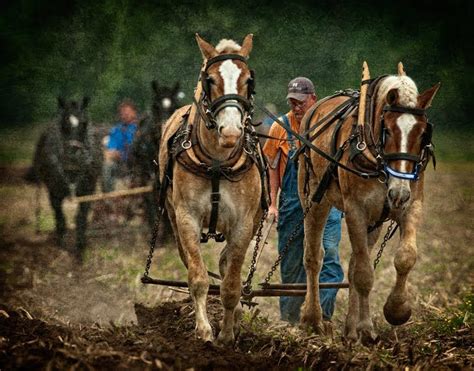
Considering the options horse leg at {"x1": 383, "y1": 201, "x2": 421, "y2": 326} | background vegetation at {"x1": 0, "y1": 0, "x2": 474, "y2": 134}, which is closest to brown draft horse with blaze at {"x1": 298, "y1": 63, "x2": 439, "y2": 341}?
horse leg at {"x1": 383, "y1": 201, "x2": 421, "y2": 326}

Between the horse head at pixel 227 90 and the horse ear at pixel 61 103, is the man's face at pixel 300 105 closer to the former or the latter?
the horse head at pixel 227 90

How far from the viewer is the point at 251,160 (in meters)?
7.20

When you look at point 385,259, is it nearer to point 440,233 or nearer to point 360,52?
point 440,233

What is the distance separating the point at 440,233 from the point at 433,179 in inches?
124

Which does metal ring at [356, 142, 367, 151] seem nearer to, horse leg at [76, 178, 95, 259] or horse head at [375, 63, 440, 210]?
horse head at [375, 63, 440, 210]

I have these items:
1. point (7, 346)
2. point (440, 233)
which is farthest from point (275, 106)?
point (7, 346)

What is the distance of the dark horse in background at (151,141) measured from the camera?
44.6 ft

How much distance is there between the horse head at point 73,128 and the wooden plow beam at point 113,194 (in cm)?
53

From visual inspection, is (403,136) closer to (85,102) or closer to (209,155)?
(209,155)

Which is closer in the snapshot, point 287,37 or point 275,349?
point 275,349

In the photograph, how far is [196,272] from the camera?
6.89 meters

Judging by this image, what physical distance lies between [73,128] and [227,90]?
7375mm

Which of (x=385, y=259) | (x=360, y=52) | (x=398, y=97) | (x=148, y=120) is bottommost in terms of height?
(x=385, y=259)

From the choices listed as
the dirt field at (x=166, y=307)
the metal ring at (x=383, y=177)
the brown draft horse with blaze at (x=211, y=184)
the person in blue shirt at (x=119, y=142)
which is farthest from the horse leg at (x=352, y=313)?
the person in blue shirt at (x=119, y=142)
